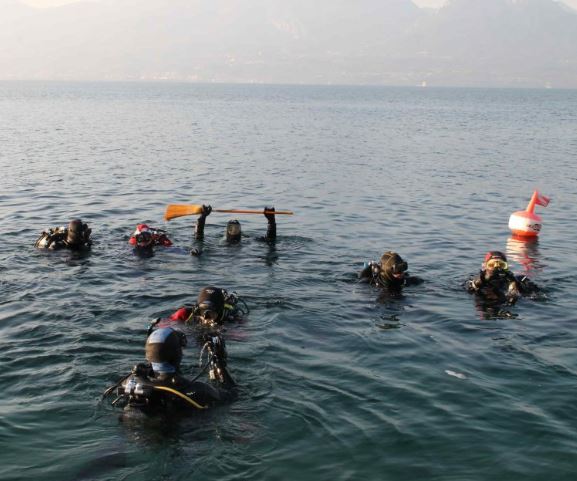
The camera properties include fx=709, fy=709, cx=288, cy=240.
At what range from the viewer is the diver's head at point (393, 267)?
15950 mm

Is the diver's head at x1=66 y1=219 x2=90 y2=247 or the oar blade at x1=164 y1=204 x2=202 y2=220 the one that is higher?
the oar blade at x1=164 y1=204 x2=202 y2=220

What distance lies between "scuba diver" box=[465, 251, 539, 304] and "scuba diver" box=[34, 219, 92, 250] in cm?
1040

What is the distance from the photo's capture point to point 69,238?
19359mm

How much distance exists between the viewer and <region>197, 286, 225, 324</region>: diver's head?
13.0 metres

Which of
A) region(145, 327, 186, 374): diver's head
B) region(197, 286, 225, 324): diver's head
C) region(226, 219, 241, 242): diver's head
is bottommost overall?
region(226, 219, 241, 242): diver's head

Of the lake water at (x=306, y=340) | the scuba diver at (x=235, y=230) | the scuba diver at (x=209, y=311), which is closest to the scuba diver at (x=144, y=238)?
the lake water at (x=306, y=340)

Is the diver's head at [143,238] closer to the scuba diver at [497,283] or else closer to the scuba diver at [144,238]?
the scuba diver at [144,238]

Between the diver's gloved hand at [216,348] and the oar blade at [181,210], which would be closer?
the diver's gloved hand at [216,348]

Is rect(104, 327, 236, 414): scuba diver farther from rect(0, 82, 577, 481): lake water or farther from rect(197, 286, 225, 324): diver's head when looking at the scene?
rect(197, 286, 225, 324): diver's head

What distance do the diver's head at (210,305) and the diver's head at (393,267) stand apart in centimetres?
452

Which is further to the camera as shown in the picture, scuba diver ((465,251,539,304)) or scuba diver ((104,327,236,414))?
scuba diver ((465,251,539,304))

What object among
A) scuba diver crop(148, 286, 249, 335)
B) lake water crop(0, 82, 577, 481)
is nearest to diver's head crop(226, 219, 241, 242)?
lake water crop(0, 82, 577, 481)

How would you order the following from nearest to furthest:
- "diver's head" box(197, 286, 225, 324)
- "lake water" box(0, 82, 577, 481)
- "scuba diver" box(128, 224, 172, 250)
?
1. "lake water" box(0, 82, 577, 481)
2. "diver's head" box(197, 286, 225, 324)
3. "scuba diver" box(128, 224, 172, 250)

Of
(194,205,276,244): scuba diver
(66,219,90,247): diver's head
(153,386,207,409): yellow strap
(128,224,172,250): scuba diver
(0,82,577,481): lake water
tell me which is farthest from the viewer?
(194,205,276,244): scuba diver
